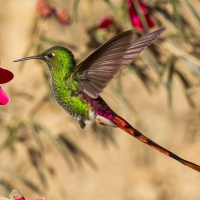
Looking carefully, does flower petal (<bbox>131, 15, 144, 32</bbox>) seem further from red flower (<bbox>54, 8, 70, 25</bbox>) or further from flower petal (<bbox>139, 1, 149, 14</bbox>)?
red flower (<bbox>54, 8, 70, 25</bbox>)

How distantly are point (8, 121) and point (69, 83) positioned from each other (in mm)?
1179

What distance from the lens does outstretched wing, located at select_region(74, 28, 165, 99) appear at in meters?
0.73

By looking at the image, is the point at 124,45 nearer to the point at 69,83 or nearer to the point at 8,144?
the point at 69,83

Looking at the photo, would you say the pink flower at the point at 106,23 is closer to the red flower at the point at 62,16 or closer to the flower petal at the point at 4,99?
the red flower at the point at 62,16

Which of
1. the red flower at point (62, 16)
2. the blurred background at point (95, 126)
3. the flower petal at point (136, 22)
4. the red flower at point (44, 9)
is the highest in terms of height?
the red flower at point (44, 9)

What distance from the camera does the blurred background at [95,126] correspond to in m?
2.02

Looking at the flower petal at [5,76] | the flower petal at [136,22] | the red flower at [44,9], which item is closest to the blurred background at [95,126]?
the red flower at [44,9]

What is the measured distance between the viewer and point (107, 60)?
2.51 feet

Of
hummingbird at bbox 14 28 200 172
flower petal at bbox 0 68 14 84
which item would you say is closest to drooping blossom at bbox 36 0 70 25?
hummingbird at bbox 14 28 200 172

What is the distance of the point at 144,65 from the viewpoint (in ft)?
6.81

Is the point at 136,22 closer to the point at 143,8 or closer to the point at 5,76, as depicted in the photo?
the point at 143,8

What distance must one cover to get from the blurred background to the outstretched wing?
3.54ft

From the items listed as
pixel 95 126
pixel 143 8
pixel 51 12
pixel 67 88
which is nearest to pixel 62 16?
pixel 51 12

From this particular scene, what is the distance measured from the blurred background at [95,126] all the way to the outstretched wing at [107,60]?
1.08 metres
